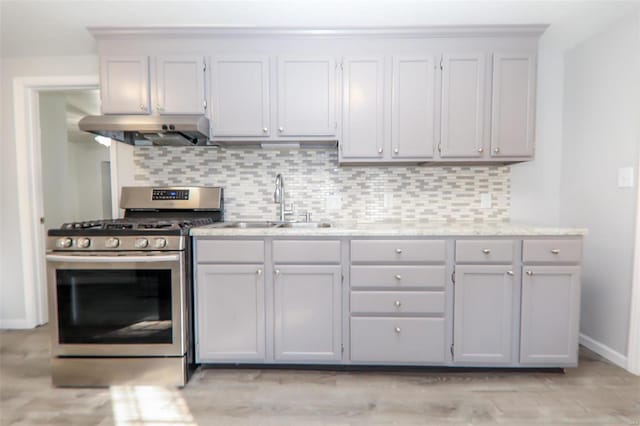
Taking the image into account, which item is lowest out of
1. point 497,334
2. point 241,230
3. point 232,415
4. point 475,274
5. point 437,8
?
point 232,415

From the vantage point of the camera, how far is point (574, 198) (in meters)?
2.49

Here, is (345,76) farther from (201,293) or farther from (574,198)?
(574,198)

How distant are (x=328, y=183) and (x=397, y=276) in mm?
1017

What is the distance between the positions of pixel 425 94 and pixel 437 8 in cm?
52

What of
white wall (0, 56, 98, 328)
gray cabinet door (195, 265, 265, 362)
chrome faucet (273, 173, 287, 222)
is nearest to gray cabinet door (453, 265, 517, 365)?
gray cabinet door (195, 265, 265, 362)

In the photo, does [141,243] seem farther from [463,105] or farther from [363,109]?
[463,105]

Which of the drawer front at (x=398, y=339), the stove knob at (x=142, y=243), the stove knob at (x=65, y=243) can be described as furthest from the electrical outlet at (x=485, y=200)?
the stove knob at (x=65, y=243)

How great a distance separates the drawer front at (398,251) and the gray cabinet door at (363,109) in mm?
670

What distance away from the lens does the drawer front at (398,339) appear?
199 centimetres

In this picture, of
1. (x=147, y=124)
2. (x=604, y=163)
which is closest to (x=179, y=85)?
(x=147, y=124)

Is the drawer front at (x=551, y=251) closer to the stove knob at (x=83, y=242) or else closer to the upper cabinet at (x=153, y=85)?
the upper cabinet at (x=153, y=85)

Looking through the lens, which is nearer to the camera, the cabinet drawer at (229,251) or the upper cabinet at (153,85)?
the cabinet drawer at (229,251)

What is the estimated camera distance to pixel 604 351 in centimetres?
224

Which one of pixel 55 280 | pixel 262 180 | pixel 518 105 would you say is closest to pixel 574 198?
pixel 518 105
